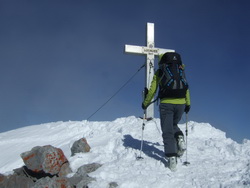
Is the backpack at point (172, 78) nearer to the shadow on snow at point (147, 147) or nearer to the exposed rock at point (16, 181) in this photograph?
the shadow on snow at point (147, 147)

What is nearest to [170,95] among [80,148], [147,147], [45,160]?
[147,147]

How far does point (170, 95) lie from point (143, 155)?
164 centimetres

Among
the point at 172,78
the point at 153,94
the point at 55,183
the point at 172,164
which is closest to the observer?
the point at 55,183

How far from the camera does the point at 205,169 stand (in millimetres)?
5297

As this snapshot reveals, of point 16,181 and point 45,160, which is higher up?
point 45,160

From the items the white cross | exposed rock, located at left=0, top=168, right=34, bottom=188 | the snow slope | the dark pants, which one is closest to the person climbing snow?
the dark pants

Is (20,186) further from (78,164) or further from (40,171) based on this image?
(78,164)

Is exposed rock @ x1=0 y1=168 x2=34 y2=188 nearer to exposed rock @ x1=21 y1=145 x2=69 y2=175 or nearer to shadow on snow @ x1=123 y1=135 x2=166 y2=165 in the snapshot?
exposed rock @ x1=21 y1=145 x2=69 y2=175

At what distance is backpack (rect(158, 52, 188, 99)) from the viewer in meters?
5.48

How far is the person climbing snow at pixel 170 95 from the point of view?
546 cm

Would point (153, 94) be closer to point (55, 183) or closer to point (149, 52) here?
point (55, 183)

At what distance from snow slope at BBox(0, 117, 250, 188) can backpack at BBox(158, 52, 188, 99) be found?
1.53 metres

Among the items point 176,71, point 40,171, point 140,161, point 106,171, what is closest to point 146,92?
point 176,71

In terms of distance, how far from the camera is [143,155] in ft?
20.1
